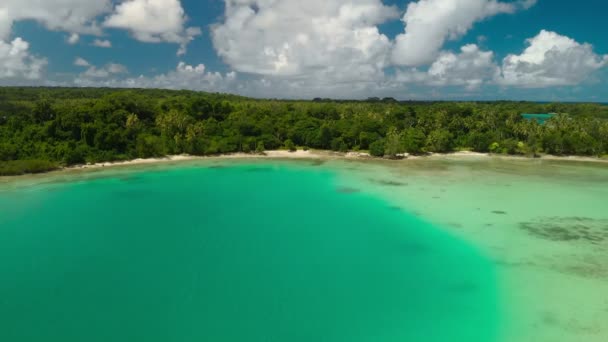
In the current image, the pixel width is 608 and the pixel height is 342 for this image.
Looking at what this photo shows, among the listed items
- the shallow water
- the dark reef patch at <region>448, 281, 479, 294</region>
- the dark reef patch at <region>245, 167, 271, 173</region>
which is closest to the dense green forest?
the shallow water

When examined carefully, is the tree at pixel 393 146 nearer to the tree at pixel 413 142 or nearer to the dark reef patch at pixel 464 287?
the tree at pixel 413 142

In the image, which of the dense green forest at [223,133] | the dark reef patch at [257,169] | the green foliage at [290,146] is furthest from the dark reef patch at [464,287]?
the green foliage at [290,146]

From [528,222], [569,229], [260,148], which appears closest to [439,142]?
[260,148]

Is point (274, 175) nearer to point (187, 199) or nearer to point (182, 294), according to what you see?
point (187, 199)

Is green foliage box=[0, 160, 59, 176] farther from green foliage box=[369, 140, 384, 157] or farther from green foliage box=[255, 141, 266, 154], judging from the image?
green foliage box=[369, 140, 384, 157]

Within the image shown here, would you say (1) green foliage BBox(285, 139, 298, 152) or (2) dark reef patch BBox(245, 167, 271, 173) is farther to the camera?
(1) green foliage BBox(285, 139, 298, 152)

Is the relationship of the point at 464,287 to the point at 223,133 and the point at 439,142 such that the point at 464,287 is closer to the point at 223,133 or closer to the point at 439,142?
the point at 439,142

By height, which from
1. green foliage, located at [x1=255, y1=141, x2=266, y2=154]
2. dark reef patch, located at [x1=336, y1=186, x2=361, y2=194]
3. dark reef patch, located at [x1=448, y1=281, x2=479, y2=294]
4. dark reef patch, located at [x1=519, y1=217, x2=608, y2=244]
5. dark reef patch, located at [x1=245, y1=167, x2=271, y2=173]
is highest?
green foliage, located at [x1=255, y1=141, x2=266, y2=154]
